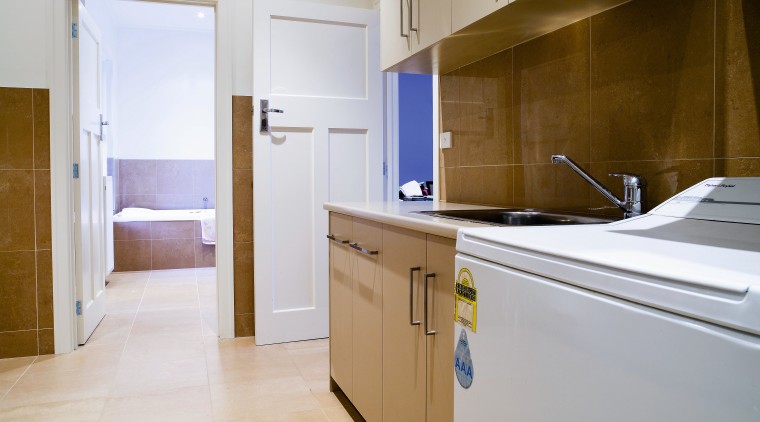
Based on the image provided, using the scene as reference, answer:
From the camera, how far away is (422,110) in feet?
16.1

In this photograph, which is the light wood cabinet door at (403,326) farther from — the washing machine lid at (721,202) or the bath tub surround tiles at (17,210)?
the bath tub surround tiles at (17,210)

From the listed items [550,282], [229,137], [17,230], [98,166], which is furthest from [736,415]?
[98,166]

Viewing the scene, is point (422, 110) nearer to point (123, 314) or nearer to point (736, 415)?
point (123, 314)

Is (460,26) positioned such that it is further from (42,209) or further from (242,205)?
(42,209)

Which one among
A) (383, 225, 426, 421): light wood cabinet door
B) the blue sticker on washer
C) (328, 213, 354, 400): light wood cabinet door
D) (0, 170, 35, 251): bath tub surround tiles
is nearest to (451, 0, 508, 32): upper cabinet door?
(383, 225, 426, 421): light wood cabinet door

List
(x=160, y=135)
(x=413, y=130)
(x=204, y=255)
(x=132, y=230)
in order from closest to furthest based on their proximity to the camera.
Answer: (x=413, y=130) < (x=132, y=230) < (x=204, y=255) < (x=160, y=135)

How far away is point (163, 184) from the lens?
655cm

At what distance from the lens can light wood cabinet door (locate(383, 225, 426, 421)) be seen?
1.46m

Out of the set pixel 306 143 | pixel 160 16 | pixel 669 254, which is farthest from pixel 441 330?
pixel 160 16

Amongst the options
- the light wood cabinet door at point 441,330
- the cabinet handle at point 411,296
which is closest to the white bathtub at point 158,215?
the cabinet handle at point 411,296

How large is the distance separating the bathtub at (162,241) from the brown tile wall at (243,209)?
94.9 inches

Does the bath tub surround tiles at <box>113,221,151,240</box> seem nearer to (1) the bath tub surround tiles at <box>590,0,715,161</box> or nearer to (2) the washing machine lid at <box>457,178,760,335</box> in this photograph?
(1) the bath tub surround tiles at <box>590,0,715,161</box>

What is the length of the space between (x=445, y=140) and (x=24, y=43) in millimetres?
2150

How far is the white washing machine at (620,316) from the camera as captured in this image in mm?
540
